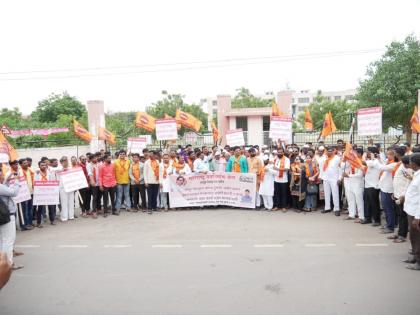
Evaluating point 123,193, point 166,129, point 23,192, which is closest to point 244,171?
point 166,129

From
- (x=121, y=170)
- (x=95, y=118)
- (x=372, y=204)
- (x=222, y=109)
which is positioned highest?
(x=222, y=109)

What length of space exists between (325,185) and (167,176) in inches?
178

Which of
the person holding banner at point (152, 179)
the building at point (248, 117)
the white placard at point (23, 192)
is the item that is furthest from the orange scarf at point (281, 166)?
the building at point (248, 117)

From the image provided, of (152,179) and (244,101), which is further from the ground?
(244,101)

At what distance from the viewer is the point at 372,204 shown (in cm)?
912

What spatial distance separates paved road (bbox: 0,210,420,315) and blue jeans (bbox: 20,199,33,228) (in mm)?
610

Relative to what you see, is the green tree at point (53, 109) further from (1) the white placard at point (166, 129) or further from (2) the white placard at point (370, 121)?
(2) the white placard at point (370, 121)

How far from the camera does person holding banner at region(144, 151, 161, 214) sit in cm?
1136

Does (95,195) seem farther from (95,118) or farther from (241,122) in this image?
(241,122)

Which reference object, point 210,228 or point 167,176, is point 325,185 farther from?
point 167,176

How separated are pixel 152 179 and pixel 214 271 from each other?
5620 millimetres

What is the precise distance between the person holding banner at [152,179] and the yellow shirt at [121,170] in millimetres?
561

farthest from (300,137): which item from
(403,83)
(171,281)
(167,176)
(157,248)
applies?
(171,281)

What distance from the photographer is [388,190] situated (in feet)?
27.1
